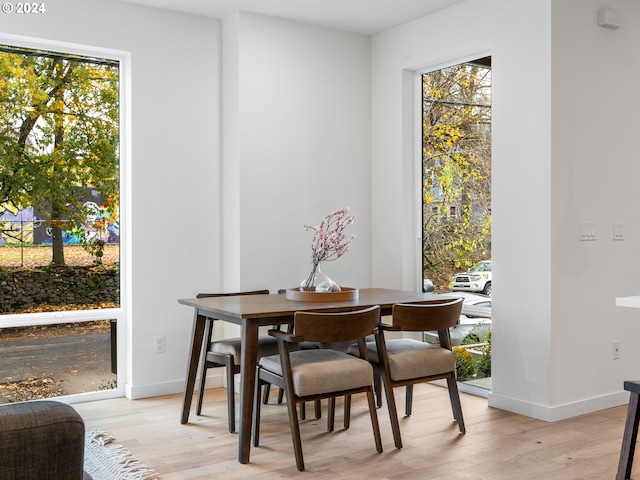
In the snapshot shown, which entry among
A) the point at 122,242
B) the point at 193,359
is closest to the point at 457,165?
the point at 193,359

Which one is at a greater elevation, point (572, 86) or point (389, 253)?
point (572, 86)

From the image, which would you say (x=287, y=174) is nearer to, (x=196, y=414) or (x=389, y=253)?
(x=389, y=253)

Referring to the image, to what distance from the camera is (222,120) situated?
4.93 m

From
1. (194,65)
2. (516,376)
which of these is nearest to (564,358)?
(516,376)

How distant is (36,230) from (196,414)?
5.18 ft

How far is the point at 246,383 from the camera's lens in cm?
332

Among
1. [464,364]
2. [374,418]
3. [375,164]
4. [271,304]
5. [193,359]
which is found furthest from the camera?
[375,164]

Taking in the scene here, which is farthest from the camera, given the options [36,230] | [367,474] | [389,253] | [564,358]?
[389,253]

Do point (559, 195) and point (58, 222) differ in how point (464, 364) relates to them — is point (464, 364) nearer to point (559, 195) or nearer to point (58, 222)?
point (559, 195)

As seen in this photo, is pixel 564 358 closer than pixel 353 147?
Yes

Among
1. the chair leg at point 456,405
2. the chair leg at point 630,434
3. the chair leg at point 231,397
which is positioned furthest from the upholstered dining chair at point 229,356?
the chair leg at point 630,434

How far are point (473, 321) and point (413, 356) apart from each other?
1.26m

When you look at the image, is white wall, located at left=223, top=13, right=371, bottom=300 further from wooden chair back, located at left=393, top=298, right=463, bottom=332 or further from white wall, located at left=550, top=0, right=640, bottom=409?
white wall, located at left=550, top=0, right=640, bottom=409

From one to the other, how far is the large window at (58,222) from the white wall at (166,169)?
187 millimetres
